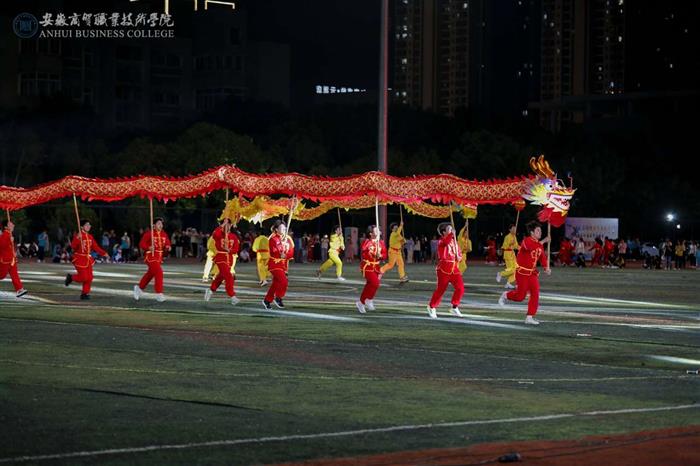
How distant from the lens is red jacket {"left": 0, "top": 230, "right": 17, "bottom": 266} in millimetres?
28083

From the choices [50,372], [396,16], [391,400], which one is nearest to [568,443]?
[391,400]

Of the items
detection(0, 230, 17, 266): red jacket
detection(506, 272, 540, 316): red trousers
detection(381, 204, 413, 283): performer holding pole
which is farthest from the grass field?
detection(381, 204, 413, 283): performer holding pole

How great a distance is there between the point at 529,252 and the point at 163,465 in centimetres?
1402

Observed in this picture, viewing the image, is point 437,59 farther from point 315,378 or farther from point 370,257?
point 315,378

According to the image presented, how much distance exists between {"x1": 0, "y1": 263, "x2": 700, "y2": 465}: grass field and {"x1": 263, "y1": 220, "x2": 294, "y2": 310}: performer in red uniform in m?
0.54

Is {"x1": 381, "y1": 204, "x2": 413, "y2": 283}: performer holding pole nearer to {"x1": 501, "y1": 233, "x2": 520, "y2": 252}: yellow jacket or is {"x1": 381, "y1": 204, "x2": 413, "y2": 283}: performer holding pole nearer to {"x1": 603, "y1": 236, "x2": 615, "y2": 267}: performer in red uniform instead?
{"x1": 501, "y1": 233, "x2": 520, "y2": 252}: yellow jacket

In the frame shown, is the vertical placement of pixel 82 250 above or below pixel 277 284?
above

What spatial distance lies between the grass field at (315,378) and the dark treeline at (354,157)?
3782cm

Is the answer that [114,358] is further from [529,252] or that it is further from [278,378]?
[529,252]

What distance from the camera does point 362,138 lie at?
94875mm

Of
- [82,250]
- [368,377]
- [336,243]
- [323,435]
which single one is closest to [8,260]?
[82,250]

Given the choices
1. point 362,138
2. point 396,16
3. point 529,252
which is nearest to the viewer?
point 529,252

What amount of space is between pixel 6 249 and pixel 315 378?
628 inches

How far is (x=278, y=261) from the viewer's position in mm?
24938
